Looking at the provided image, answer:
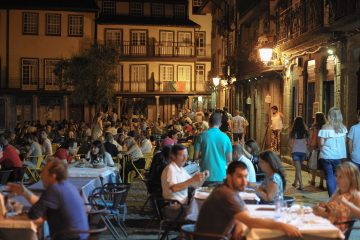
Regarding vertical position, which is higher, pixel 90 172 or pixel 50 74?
pixel 50 74

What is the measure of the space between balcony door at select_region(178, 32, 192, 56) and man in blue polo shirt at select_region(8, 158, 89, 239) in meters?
48.9

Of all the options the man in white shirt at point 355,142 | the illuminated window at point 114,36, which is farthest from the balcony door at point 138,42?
the man in white shirt at point 355,142

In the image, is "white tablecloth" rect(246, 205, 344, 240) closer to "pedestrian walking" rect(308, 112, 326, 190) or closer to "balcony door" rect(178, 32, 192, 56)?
"pedestrian walking" rect(308, 112, 326, 190)

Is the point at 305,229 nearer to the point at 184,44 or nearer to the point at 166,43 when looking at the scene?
the point at 166,43

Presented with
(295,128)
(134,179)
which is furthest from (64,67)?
(295,128)

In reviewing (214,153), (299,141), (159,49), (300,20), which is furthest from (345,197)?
(159,49)

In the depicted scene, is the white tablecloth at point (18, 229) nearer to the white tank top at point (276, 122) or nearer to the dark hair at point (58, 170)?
the dark hair at point (58, 170)

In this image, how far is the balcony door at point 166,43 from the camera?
54.2 metres

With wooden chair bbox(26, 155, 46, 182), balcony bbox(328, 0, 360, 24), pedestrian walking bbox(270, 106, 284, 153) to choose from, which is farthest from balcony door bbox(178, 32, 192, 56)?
wooden chair bbox(26, 155, 46, 182)

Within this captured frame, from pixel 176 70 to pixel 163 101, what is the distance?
3.21 m

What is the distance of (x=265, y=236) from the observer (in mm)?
5809

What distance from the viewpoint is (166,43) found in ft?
178

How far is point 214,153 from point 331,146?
3557mm

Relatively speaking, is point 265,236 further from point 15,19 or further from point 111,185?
point 15,19
